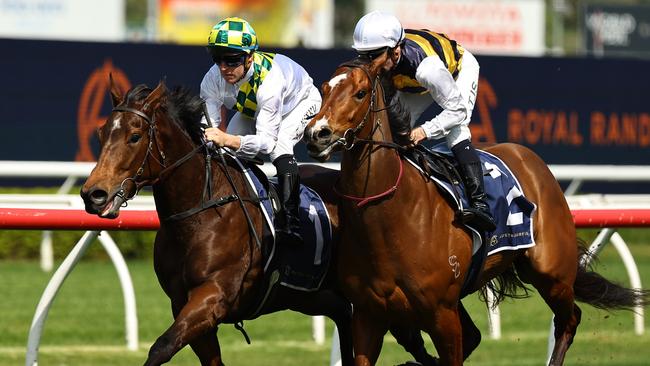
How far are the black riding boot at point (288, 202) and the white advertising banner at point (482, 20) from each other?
1642 centimetres

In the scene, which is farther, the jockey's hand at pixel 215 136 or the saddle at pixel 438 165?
the saddle at pixel 438 165

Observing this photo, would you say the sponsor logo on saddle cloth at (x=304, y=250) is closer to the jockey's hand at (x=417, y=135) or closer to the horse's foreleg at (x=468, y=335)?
the jockey's hand at (x=417, y=135)

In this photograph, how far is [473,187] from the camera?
541cm

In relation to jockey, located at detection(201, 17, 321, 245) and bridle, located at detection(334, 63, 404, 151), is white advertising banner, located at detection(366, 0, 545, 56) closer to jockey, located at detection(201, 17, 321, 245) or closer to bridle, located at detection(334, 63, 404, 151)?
jockey, located at detection(201, 17, 321, 245)

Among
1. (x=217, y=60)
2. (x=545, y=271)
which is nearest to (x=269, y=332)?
(x=545, y=271)

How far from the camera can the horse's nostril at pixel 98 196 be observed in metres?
4.71

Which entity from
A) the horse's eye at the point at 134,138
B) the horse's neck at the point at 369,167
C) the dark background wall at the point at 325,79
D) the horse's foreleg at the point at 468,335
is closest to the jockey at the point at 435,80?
the horse's neck at the point at 369,167

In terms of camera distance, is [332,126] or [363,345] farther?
[363,345]

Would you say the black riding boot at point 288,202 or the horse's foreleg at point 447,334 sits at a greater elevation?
the black riding boot at point 288,202

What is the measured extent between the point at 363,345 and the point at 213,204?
841 mm

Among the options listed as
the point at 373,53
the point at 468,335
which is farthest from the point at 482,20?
the point at 373,53

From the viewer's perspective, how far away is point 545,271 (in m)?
5.85

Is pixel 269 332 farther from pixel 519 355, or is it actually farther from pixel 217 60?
pixel 217 60

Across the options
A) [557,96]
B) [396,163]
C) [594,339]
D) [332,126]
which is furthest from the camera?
[557,96]
